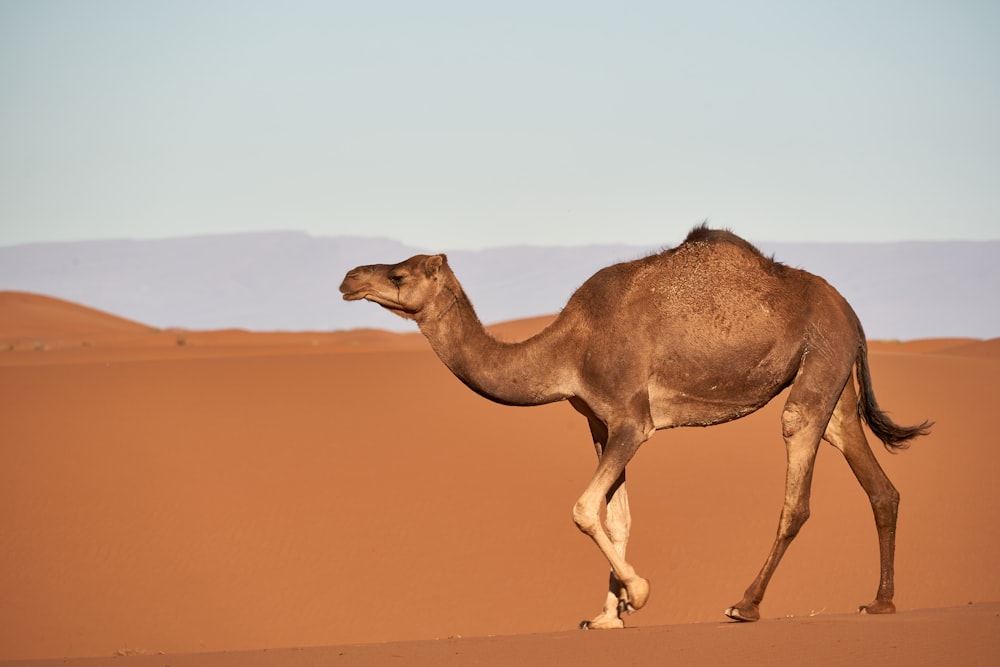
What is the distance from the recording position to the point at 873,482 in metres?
11.0

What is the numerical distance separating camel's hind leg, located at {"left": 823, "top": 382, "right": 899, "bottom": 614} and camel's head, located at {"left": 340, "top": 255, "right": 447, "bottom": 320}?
3463 millimetres

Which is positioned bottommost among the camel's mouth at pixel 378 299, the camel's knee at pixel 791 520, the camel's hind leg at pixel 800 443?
the camel's knee at pixel 791 520

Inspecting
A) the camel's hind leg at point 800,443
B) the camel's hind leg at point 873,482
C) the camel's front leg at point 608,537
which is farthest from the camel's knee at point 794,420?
the camel's front leg at point 608,537

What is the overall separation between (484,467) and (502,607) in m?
3.99

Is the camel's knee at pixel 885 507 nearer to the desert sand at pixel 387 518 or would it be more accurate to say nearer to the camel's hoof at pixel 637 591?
the camel's hoof at pixel 637 591

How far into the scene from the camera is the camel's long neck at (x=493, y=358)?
1052 cm

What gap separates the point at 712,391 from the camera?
10.5 m

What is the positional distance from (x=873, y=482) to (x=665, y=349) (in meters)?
2.14

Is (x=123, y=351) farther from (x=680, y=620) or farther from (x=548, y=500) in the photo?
(x=680, y=620)

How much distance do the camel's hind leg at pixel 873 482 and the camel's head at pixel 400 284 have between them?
346 centimetres

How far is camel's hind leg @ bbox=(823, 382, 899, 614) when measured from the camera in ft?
35.2

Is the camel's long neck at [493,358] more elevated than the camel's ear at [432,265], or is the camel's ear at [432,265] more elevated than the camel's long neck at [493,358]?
the camel's ear at [432,265]

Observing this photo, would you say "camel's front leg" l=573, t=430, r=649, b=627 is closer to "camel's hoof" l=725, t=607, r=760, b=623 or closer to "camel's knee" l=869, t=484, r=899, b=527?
"camel's hoof" l=725, t=607, r=760, b=623

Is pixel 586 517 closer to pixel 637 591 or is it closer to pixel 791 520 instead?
pixel 637 591
